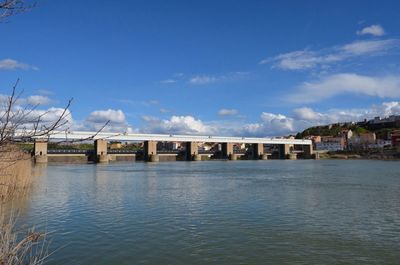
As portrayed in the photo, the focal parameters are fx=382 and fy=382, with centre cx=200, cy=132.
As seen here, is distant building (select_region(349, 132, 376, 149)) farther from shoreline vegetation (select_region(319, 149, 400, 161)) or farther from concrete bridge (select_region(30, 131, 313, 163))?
concrete bridge (select_region(30, 131, 313, 163))

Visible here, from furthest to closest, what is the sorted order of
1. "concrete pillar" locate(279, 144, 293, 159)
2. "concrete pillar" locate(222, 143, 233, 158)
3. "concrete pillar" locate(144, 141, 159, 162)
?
1. "concrete pillar" locate(279, 144, 293, 159)
2. "concrete pillar" locate(222, 143, 233, 158)
3. "concrete pillar" locate(144, 141, 159, 162)

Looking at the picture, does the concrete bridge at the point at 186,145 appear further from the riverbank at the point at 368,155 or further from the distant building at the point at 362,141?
the distant building at the point at 362,141

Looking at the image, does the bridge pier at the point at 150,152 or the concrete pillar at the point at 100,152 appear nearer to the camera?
the concrete pillar at the point at 100,152

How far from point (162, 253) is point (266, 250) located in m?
3.15

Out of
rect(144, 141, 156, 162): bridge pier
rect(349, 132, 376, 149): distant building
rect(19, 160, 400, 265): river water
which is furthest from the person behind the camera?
rect(349, 132, 376, 149): distant building

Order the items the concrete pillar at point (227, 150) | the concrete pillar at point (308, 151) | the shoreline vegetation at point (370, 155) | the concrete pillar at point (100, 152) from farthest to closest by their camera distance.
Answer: the concrete pillar at point (308, 151) → the concrete pillar at point (227, 150) → the shoreline vegetation at point (370, 155) → the concrete pillar at point (100, 152)

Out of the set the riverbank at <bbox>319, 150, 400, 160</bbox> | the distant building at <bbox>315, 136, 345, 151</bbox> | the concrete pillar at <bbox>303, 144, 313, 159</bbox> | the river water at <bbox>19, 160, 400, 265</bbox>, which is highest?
the distant building at <bbox>315, 136, 345, 151</bbox>

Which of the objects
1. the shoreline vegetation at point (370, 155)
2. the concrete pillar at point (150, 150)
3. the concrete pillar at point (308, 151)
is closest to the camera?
the concrete pillar at point (150, 150)

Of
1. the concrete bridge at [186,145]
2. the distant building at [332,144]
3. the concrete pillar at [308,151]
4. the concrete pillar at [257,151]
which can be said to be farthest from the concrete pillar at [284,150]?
the distant building at [332,144]

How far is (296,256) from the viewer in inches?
431

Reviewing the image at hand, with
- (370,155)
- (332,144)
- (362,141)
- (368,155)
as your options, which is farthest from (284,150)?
(362,141)

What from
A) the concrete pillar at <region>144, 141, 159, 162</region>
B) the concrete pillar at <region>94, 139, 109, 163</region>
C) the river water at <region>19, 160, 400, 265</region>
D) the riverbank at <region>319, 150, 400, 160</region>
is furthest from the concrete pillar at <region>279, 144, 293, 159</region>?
the river water at <region>19, 160, 400, 265</region>

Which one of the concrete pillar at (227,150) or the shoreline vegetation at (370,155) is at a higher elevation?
the concrete pillar at (227,150)

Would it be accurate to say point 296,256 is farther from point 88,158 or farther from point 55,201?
point 88,158
